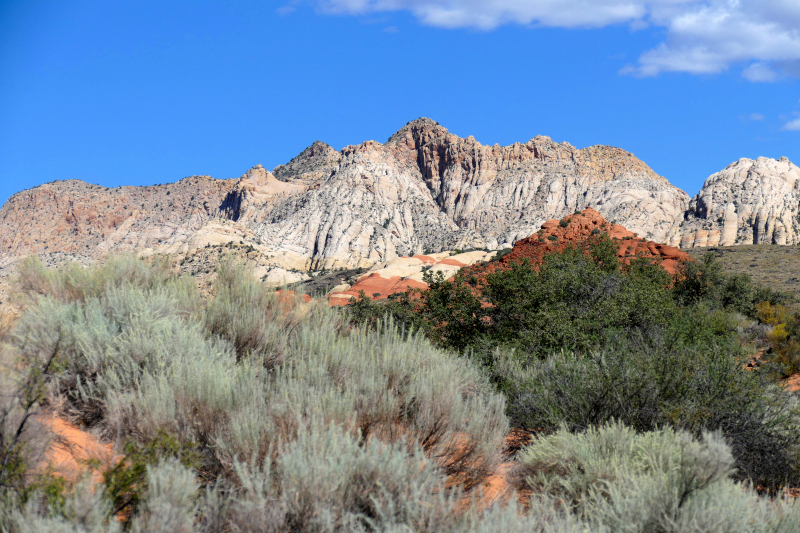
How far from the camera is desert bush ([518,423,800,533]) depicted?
291 cm

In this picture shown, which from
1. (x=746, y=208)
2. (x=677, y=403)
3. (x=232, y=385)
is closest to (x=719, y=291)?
(x=677, y=403)

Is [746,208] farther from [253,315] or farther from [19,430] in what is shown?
[19,430]

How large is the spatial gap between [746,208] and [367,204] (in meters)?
72.8

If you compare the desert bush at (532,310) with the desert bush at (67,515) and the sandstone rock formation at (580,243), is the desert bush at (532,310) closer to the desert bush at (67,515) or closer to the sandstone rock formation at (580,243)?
the desert bush at (67,515)

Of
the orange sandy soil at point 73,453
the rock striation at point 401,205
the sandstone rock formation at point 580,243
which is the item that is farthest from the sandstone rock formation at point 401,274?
the orange sandy soil at point 73,453

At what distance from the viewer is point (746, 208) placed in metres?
88.7

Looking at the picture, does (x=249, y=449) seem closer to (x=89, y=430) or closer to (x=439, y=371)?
(x=89, y=430)

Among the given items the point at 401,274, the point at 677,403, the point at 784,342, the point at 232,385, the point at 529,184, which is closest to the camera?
the point at 232,385

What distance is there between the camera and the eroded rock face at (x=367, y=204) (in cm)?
9688

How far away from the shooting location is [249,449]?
10.6ft

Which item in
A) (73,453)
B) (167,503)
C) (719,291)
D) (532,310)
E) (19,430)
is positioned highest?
(719,291)

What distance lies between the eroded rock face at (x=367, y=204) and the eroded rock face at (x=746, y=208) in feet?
21.4

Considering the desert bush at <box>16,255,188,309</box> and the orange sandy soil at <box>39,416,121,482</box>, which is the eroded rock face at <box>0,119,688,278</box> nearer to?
the desert bush at <box>16,255,188,309</box>

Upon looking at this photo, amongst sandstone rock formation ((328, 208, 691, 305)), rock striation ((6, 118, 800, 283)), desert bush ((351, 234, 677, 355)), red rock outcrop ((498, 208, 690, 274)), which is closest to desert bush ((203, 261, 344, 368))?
desert bush ((351, 234, 677, 355))
